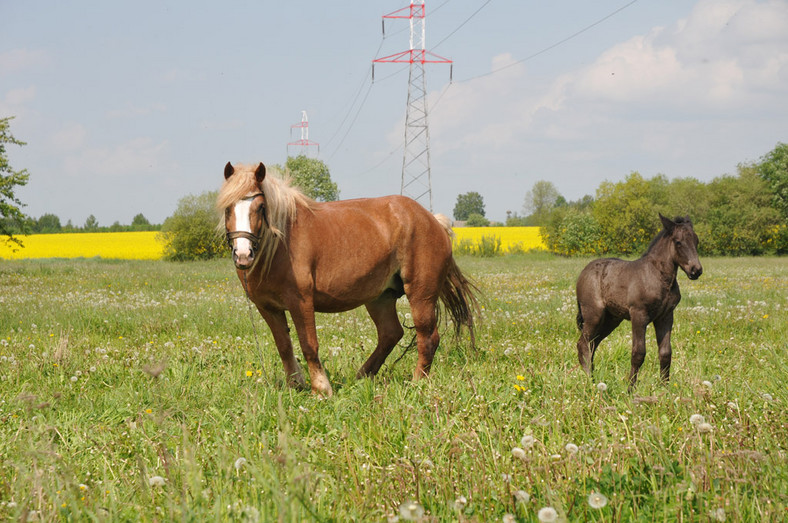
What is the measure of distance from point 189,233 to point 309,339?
40.6 metres

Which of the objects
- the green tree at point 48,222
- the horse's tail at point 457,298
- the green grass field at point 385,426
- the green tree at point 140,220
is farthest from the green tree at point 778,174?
the green tree at point 48,222

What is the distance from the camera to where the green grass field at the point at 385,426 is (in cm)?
258

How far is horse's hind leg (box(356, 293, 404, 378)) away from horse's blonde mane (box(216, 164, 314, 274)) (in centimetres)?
162

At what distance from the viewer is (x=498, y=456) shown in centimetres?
322

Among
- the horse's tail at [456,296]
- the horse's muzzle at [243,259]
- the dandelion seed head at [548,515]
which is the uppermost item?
the horse's muzzle at [243,259]

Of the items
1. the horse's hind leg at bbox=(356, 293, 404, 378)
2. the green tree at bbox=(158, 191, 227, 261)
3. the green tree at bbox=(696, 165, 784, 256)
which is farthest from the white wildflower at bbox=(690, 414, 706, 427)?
the green tree at bbox=(696, 165, 784, 256)

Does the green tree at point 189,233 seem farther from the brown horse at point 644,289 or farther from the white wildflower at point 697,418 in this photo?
the white wildflower at point 697,418

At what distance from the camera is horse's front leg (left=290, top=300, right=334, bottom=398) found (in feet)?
18.0

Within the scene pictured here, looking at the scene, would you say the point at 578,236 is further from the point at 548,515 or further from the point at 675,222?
the point at 548,515

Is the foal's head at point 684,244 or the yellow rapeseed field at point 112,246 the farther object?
the yellow rapeseed field at point 112,246

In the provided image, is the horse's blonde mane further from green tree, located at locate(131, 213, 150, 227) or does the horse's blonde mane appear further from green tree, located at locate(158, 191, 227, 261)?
green tree, located at locate(131, 213, 150, 227)

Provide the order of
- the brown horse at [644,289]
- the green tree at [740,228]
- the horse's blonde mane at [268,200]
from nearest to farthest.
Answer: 1. the horse's blonde mane at [268,200]
2. the brown horse at [644,289]
3. the green tree at [740,228]

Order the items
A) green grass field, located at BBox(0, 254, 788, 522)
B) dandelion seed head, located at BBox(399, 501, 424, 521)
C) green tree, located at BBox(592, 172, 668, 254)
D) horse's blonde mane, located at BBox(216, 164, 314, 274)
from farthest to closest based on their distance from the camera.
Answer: green tree, located at BBox(592, 172, 668, 254) → horse's blonde mane, located at BBox(216, 164, 314, 274) → green grass field, located at BBox(0, 254, 788, 522) → dandelion seed head, located at BBox(399, 501, 424, 521)

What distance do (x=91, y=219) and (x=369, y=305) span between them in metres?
104
